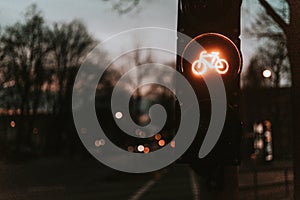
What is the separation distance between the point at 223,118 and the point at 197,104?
16 cm

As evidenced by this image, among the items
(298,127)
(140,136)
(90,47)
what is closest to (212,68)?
(298,127)

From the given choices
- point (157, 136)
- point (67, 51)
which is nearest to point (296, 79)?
point (67, 51)

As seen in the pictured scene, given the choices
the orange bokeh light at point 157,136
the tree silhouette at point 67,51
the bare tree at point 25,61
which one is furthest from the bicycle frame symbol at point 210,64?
the orange bokeh light at point 157,136

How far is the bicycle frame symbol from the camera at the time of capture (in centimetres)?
287

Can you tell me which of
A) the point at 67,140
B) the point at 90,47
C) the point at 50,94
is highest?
the point at 90,47

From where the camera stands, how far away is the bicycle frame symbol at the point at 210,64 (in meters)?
2.87

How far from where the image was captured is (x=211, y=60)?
2.89 metres

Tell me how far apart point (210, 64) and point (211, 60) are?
0.02 meters

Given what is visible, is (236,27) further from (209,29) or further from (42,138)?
(42,138)

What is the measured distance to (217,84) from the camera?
9.46ft

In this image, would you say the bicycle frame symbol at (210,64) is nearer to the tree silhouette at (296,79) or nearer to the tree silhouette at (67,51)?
the tree silhouette at (296,79)

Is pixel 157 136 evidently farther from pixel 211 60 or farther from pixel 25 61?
pixel 211 60

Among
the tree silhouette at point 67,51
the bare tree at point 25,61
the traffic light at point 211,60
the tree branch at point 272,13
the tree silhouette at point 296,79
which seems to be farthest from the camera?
the tree silhouette at point 67,51

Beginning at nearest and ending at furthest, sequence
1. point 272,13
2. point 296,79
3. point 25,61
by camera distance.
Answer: point 296,79
point 272,13
point 25,61
